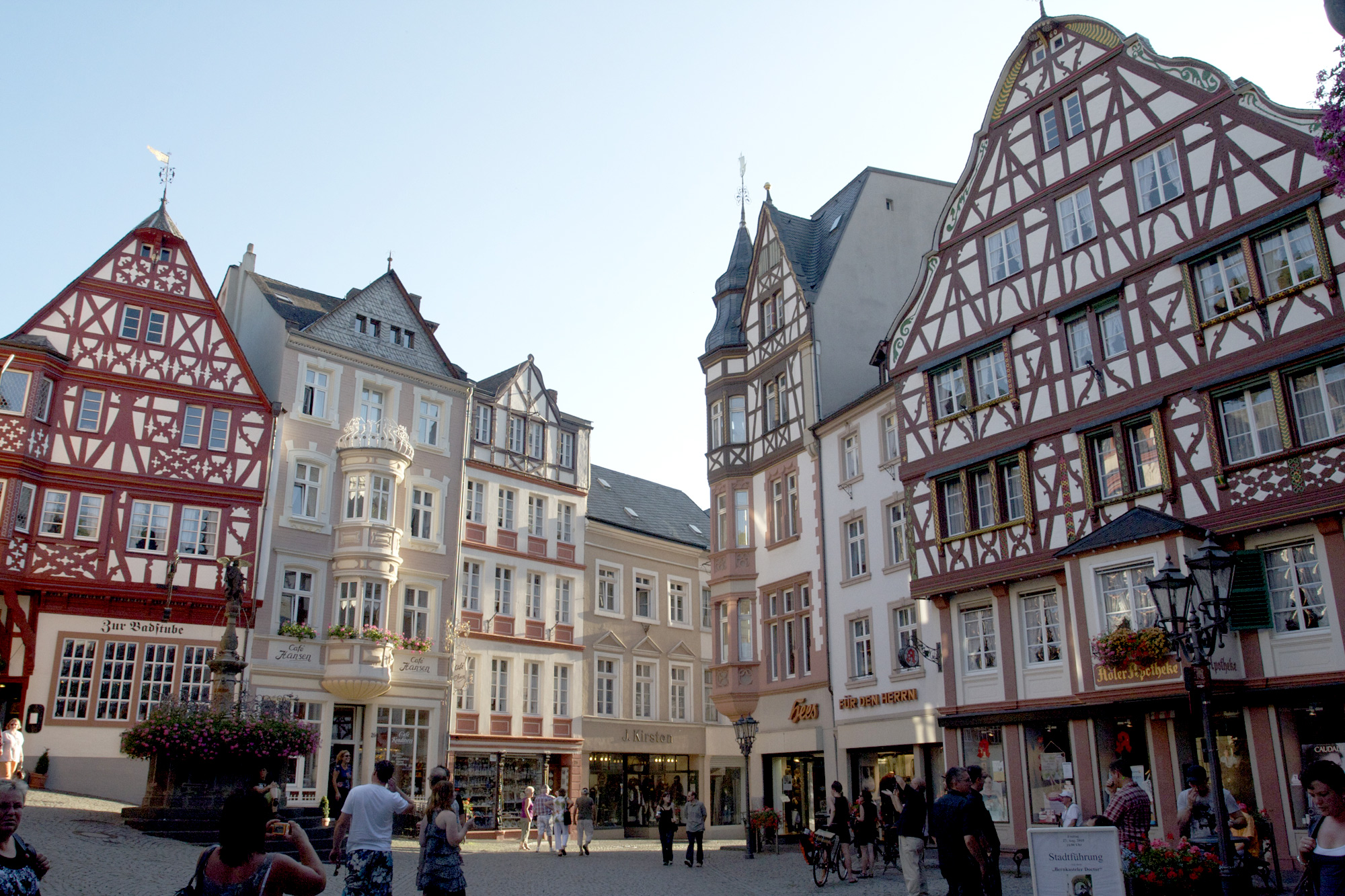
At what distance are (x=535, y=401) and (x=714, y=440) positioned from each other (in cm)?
964

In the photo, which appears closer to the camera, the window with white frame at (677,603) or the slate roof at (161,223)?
the slate roof at (161,223)

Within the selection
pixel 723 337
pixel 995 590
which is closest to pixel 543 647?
pixel 723 337

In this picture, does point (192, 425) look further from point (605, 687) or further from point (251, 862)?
point (251, 862)

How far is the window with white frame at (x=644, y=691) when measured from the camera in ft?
140

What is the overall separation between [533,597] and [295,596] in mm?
9642

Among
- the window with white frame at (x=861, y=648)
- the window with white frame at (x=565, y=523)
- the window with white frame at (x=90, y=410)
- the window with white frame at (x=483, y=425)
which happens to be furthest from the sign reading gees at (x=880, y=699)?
the window with white frame at (x=90, y=410)

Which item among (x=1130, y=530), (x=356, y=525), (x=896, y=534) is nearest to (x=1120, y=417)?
(x=1130, y=530)

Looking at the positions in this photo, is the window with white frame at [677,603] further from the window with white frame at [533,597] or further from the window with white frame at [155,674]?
the window with white frame at [155,674]

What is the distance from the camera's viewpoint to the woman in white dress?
18.1 metres

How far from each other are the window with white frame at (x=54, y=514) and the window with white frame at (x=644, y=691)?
2132 cm

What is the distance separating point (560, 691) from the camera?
40.0m

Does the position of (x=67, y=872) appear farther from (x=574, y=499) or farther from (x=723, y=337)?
(x=574, y=499)

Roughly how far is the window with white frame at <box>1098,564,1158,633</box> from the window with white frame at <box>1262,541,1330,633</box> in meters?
1.94

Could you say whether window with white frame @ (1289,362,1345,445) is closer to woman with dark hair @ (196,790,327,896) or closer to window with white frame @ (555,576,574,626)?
woman with dark hair @ (196,790,327,896)
